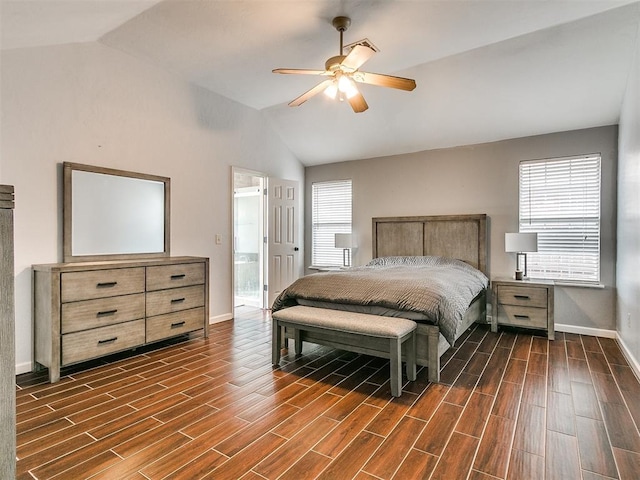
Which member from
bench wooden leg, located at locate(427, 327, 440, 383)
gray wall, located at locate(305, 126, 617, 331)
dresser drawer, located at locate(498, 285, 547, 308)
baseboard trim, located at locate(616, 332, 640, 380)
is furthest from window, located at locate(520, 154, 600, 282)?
bench wooden leg, located at locate(427, 327, 440, 383)

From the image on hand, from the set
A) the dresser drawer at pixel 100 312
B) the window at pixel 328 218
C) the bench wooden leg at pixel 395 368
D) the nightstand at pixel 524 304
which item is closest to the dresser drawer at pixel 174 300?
the dresser drawer at pixel 100 312

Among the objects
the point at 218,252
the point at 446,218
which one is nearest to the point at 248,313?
the point at 218,252

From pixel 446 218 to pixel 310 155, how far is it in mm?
2465

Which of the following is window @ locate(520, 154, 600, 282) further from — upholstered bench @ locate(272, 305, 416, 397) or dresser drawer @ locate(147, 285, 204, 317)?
dresser drawer @ locate(147, 285, 204, 317)

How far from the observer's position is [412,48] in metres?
3.42

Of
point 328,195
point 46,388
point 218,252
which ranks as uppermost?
point 328,195

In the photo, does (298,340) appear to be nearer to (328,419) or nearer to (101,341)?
(328,419)

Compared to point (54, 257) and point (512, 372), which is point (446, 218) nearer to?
point (512, 372)

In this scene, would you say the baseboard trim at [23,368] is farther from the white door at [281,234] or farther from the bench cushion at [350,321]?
the white door at [281,234]

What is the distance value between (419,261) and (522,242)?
1.24 meters

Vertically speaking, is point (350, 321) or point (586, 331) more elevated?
point (350, 321)

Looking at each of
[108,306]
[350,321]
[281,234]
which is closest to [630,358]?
[350,321]

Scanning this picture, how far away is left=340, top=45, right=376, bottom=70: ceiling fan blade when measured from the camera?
7.97ft

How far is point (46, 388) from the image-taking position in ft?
8.87
